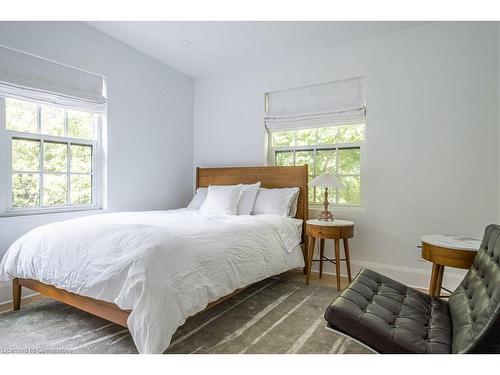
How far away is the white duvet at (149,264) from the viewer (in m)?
1.64

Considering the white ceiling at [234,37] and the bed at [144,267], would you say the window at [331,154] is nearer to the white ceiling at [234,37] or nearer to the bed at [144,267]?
the white ceiling at [234,37]

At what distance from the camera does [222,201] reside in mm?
3486

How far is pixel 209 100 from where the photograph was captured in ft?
14.8

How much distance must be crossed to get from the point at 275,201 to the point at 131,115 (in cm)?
205

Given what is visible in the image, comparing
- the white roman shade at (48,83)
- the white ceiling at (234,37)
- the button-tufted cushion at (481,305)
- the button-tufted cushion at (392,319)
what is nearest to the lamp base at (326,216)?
the button-tufted cushion at (392,319)

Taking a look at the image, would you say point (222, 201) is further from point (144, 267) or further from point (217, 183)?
point (144, 267)

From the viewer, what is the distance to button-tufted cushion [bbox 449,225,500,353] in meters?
1.19

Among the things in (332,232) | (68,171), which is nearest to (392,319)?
(332,232)

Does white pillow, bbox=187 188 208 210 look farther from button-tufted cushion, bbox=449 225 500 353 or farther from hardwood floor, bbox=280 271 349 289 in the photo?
button-tufted cushion, bbox=449 225 500 353

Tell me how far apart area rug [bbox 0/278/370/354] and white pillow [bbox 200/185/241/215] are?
3.47ft

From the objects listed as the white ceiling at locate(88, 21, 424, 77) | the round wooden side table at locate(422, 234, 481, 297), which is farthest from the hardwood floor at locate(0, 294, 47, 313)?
the round wooden side table at locate(422, 234, 481, 297)

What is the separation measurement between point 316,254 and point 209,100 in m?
2.69

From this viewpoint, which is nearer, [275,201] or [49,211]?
[49,211]
